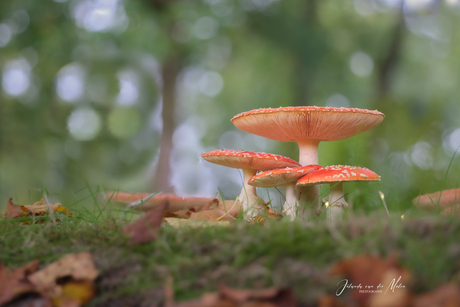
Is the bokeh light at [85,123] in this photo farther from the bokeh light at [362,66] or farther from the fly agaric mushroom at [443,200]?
the bokeh light at [362,66]

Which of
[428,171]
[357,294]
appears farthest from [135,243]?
[428,171]

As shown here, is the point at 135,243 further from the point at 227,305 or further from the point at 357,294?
the point at 357,294

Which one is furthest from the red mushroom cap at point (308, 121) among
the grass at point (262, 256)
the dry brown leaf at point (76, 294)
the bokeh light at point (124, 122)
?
the bokeh light at point (124, 122)

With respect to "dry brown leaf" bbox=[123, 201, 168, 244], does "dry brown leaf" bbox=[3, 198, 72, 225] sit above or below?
below

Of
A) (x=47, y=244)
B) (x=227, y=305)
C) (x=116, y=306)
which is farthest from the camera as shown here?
(x=47, y=244)

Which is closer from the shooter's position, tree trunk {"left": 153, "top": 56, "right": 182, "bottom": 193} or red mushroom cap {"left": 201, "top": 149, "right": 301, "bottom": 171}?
red mushroom cap {"left": 201, "top": 149, "right": 301, "bottom": 171}

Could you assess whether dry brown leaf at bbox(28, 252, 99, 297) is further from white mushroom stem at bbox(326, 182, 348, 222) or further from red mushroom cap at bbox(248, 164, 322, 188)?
Result: white mushroom stem at bbox(326, 182, 348, 222)

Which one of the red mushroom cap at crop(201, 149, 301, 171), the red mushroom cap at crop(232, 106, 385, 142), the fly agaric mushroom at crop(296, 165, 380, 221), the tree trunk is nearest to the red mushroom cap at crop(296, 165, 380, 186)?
the fly agaric mushroom at crop(296, 165, 380, 221)
